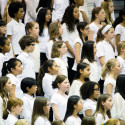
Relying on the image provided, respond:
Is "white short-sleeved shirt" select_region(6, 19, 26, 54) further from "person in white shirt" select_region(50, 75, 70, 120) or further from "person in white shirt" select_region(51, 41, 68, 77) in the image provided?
"person in white shirt" select_region(50, 75, 70, 120)

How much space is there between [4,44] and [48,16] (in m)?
1.82

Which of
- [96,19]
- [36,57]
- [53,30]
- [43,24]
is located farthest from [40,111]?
[96,19]

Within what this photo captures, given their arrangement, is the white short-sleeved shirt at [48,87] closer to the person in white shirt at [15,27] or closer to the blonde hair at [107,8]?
the person in white shirt at [15,27]

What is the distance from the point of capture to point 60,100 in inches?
377

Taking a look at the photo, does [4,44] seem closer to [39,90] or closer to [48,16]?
[39,90]

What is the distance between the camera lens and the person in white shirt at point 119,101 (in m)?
9.60

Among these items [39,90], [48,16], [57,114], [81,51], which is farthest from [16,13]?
[57,114]

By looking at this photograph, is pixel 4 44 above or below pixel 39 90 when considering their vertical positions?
above

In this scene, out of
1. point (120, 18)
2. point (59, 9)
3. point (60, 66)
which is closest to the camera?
point (60, 66)

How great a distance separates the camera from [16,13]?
12148mm

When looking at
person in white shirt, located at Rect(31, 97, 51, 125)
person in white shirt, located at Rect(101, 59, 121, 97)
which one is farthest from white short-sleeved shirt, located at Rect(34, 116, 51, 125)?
person in white shirt, located at Rect(101, 59, 121, 97)

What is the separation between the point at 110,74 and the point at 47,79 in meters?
1.03

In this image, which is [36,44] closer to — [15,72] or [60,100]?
[15,72]

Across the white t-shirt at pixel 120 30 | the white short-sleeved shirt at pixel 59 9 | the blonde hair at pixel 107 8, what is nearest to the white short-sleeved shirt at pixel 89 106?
the white t-shirt at pixel 120 30
